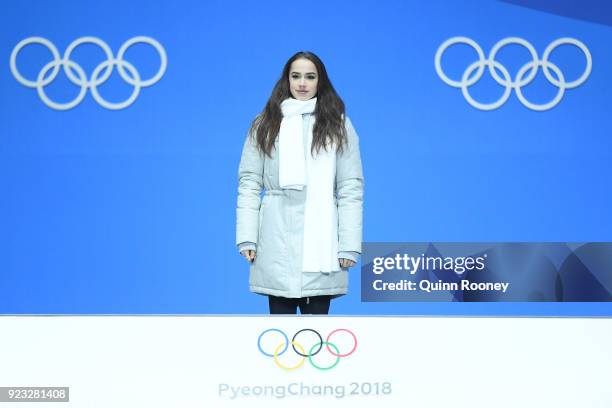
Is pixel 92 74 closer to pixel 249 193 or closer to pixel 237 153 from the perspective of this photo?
pixel 237 153

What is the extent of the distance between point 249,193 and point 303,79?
0.49 metres

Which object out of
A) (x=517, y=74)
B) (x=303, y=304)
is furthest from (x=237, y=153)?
(x=303, y=304)

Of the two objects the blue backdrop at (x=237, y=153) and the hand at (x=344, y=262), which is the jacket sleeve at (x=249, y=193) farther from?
the blue backdrop at (x=237, y=153)

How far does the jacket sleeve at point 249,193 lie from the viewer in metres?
3.30

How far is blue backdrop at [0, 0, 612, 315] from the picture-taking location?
5.15 meters

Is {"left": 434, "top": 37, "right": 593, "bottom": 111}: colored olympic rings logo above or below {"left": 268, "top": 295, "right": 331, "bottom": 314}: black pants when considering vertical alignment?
above

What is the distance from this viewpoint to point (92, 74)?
5180 mm
